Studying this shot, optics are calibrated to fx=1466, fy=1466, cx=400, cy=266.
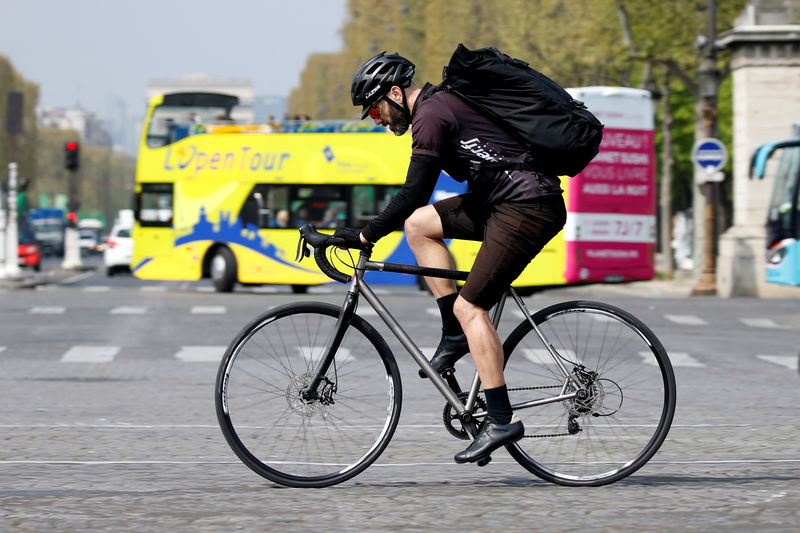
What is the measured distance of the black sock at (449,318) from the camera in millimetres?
5699

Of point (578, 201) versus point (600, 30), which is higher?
point (600, 30)

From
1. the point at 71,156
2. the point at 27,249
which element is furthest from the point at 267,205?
the point at 27,249

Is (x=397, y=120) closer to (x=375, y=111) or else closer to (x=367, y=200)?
(x=375, y=111)

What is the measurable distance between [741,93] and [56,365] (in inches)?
669

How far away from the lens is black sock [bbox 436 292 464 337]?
18.7 feet

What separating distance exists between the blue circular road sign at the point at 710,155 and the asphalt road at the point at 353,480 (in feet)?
36.9

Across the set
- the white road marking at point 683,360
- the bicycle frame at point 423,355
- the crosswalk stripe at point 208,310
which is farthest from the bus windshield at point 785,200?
the bicycle frame at point 423,355

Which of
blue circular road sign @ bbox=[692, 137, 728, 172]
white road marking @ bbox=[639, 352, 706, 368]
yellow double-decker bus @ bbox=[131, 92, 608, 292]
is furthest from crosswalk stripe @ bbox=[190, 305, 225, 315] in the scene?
blue circular road sign @ bbox=[692, 137, 728, 172]

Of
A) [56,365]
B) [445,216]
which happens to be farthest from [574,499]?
[56,365]

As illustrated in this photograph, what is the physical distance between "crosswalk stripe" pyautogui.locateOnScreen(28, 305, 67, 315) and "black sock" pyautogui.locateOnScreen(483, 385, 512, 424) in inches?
545

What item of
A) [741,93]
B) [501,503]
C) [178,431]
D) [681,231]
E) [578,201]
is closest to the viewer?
[501,503]

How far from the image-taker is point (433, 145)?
5.36m

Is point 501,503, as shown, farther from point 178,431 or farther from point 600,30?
A: point 600,30

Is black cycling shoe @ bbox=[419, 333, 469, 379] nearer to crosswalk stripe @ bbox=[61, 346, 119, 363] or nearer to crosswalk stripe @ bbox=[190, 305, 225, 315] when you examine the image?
crosswalk stripe @ bbox=[61, 346, 119, 363]
